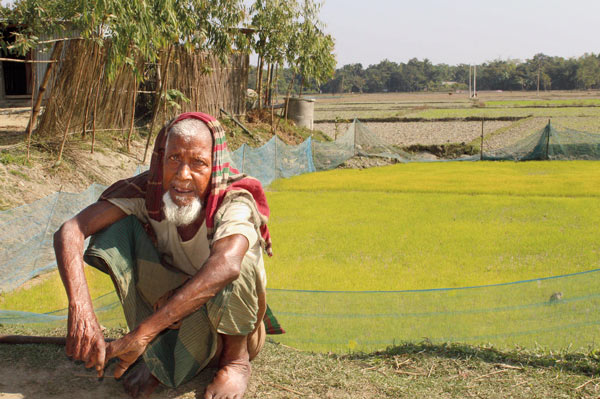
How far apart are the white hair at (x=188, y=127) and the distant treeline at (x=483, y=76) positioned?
7066 centimetres

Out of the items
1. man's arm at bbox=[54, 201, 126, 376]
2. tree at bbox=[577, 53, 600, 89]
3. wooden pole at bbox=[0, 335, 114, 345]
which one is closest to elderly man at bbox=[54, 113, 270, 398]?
man's arm at bbox=[54, 201, 126, 376]

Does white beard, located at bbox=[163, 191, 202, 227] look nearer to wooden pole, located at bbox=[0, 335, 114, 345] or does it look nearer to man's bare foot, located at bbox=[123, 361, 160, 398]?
man's bare foot, located at bbox=[123, 361, 160, 398]

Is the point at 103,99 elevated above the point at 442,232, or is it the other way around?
the point at 103,99

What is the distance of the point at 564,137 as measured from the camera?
1352 cm

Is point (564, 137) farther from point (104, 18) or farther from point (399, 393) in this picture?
point (399, 393)

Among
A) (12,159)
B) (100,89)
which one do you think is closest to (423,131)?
(100,89)

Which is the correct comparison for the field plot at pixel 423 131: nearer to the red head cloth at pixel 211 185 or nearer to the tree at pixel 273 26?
the tree at pixel 273 26

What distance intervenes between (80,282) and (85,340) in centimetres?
24

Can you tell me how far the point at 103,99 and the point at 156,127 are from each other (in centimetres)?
196

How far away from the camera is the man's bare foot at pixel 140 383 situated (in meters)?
2.27

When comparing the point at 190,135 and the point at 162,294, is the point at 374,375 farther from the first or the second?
the point at 190,135

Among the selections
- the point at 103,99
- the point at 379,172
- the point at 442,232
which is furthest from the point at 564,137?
the point at 103,99

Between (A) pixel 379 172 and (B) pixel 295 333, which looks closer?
(B) pixel 295 333

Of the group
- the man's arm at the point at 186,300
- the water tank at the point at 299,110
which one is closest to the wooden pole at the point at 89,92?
the man's arm at the point at 186,300
